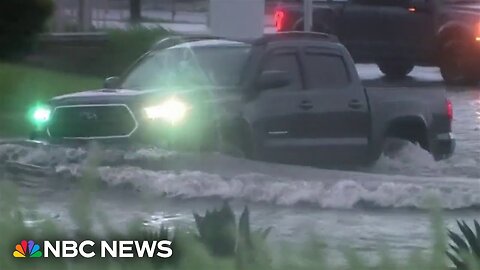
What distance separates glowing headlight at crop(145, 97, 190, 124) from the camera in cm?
1275

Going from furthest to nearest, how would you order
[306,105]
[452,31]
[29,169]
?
[452,31], [306,105], [29,169]

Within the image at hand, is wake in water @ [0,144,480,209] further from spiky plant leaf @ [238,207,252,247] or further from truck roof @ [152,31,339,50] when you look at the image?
spiky plant leaf @ [238,207,252,247]

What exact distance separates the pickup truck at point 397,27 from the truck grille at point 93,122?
13.8 m

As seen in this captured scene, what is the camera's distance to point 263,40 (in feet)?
46.1

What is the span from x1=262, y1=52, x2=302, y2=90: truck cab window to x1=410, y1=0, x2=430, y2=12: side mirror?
12890mm

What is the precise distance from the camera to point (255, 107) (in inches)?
525

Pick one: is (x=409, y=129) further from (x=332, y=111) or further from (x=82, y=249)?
(x=82, y=249)

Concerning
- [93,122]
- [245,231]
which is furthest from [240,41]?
[245,231]

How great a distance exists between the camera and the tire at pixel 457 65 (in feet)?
85.4

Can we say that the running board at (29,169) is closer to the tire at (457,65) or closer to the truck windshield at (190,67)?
the truck windshield at (190,67)

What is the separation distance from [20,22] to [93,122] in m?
9.10

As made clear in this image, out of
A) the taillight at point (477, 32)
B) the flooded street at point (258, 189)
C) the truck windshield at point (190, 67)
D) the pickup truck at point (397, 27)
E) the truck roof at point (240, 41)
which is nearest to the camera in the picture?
the flooded street at point (258, 189)

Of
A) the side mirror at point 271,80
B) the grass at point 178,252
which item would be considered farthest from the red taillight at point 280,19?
the grass at point 178,252

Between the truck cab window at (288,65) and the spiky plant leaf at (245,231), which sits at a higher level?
the truck cab window at (288,65)
